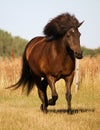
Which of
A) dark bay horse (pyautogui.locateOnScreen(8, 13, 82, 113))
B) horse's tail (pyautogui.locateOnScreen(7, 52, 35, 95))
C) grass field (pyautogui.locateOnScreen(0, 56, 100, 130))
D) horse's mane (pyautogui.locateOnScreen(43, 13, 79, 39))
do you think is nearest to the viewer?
grass field (pyautogui.locateOnScreen(0, 56, 100, 130))

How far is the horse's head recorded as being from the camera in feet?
34.0

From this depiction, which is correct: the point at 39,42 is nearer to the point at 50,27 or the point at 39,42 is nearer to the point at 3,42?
the point at 50,27

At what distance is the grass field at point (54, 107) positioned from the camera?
8.87 m

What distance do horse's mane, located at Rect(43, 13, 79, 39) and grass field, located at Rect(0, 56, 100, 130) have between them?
6.93ft

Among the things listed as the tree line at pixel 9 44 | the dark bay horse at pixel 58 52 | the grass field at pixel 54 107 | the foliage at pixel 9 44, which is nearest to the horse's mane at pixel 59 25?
the dark bay horse at pixel 58 52

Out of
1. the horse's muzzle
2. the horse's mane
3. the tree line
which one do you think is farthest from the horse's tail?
the tree line

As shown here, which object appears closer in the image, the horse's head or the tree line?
the horse's head

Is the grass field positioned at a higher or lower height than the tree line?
higher

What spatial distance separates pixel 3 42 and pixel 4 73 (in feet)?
167

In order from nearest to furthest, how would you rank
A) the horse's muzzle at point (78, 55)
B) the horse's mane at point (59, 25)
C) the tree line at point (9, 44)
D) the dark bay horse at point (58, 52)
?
the horse's muzzle at point (78, 55), the dark bay horse at point (58, 52), the horse's mane at point (59, 25), the tree line at point (9, 44)

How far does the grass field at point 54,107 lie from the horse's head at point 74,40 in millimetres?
1556

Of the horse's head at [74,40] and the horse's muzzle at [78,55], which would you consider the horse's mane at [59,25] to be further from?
the horse's muzzle at [78,55]

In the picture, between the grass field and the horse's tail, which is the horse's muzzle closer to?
the grass field

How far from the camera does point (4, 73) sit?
21766 mm
